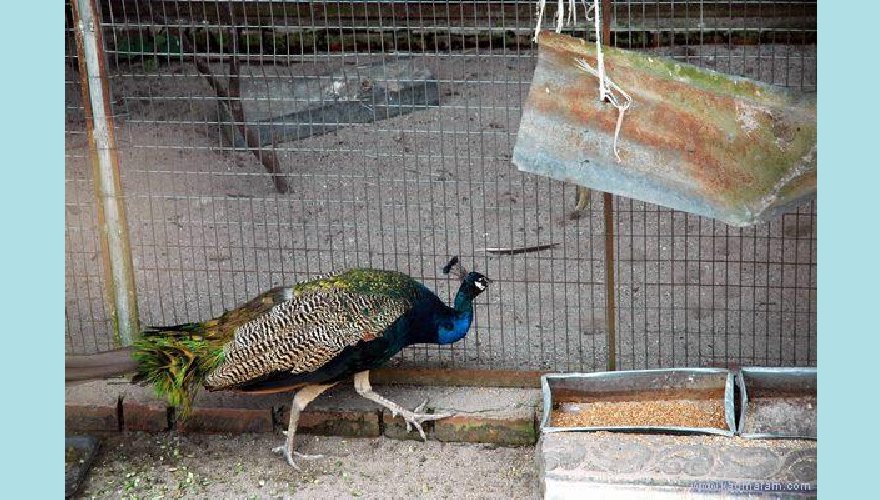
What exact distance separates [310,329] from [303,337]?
46mm

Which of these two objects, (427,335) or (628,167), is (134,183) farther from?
(628,167)

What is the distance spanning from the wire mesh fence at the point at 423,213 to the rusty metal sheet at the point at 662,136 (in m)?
1.01

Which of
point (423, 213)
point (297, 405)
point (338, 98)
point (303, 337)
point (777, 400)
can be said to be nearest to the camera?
point (303, 337)

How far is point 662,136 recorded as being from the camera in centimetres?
474

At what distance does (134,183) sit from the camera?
8.00 meters

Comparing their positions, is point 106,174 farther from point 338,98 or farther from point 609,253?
point 609,253

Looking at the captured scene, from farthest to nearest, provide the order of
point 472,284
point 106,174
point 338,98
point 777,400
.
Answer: point 338,98, point 106,174, point 472,284, point 777,400

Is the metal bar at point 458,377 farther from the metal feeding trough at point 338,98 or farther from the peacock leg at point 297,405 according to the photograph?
the metal feeding trough at point 338,98

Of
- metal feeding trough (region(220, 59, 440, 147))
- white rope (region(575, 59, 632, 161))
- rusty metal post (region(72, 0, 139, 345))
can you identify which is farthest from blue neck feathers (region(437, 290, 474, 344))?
metal feeding trough (region(220, 59, 440, 147))

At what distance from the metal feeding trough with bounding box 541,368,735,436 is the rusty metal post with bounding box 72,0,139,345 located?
206cm

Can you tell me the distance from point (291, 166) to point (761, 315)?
3193mm

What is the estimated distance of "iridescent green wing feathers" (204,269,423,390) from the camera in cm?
543

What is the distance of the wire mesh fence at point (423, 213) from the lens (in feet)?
20.5

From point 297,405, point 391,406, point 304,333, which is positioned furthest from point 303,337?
point 391,406
